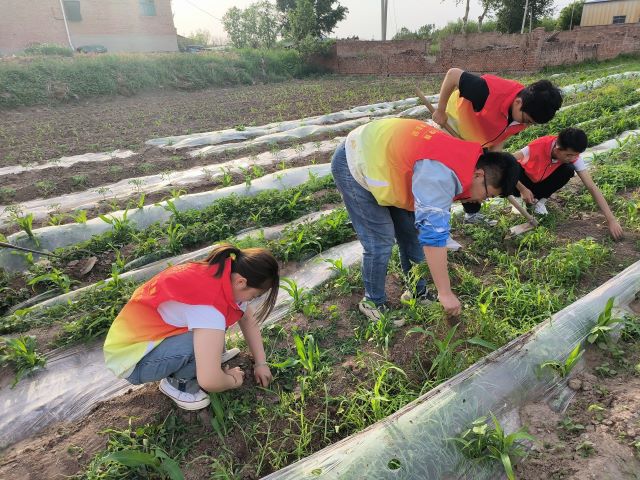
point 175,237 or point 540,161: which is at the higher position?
point 540,161

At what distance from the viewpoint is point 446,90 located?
296 centimetres

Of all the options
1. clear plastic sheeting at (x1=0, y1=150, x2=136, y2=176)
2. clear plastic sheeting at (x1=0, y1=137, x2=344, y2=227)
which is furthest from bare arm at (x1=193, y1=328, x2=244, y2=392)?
clear plastic sheeting at (x1=0, y1=150, x2=136, y2=176)

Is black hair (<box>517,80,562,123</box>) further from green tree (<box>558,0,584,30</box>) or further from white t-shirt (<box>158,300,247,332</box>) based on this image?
green tree (<box>558,0,584,30</box>)

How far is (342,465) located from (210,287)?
2.90 ft

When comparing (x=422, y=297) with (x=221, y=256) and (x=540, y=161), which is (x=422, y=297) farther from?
(x=540, y=161)

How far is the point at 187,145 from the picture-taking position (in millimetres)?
7363

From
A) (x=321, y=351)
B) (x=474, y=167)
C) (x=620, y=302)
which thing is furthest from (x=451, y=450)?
(x=620, y=302)

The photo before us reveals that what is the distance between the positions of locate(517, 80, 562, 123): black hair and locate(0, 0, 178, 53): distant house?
92.2 feet

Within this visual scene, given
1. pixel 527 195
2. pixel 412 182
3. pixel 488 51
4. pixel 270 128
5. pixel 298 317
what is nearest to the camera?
pixel 412 182

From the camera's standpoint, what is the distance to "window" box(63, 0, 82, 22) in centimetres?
2367

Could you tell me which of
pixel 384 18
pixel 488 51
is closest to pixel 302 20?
pixel 384 18

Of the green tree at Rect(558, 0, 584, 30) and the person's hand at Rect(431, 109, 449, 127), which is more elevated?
the green tree at Rect(558, 0, 584, 30)

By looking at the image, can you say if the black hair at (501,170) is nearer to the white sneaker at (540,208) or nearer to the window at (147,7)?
the white sneaker at (540,208)

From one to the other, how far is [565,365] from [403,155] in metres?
1.27
